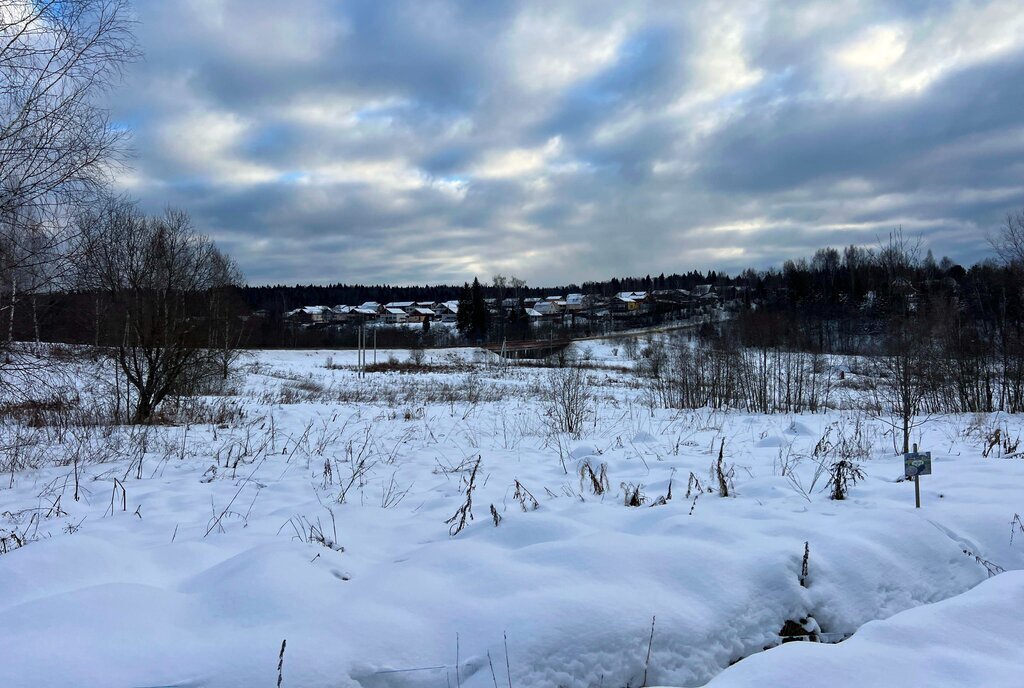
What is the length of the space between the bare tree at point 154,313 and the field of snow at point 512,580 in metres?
7.74

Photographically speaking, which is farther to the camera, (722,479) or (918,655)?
(722,479)

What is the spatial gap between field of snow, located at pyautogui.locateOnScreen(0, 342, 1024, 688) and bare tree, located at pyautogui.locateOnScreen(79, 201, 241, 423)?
774cm

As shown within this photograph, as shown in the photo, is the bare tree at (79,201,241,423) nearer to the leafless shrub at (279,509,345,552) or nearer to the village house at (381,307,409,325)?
the leafless shrub at (279,509,345,552)

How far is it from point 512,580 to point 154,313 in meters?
13.3

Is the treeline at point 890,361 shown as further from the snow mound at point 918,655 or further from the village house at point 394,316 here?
the village house at point 394,316

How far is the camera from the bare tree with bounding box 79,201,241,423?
12133 millimetres

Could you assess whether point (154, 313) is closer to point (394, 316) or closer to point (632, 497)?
point (632, 497)

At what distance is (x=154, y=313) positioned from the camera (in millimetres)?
12633

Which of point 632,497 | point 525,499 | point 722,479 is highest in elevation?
point 722,479

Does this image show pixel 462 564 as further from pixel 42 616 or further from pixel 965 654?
pixel 965 654

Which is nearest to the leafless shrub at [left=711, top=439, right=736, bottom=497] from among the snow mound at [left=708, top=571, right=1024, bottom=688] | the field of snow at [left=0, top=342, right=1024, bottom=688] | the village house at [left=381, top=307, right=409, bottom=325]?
the field of snow at [left=0, top=342, right=1024, bottom=688]

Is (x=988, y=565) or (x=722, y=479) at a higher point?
(x=722, y=479)

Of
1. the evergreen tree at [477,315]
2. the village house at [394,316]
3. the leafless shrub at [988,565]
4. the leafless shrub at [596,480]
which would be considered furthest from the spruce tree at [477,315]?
the leafless shrub at [988,565]

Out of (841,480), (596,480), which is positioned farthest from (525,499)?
(841,480)
